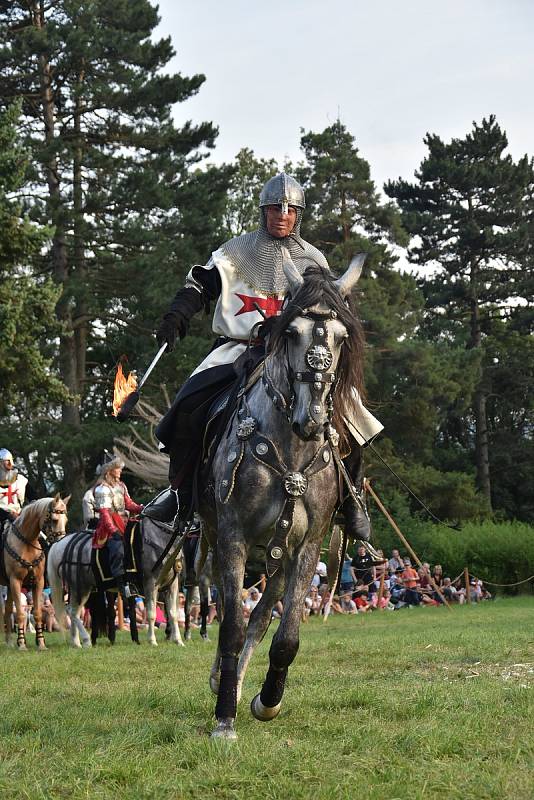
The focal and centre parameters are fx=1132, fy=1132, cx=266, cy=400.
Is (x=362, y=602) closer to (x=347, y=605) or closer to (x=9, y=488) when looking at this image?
(x=347, y=605)

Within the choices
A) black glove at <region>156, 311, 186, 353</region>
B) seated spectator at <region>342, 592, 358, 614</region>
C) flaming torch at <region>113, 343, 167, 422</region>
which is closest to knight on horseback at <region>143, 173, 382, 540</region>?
black glove at <region>156, 311, 186, 353</region>

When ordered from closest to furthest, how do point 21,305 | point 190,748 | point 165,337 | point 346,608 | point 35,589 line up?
1. point 190,748
2. point 165,337
3. point 35,589
4. point 21,305
5. point 346,608

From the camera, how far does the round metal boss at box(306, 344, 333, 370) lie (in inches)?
240

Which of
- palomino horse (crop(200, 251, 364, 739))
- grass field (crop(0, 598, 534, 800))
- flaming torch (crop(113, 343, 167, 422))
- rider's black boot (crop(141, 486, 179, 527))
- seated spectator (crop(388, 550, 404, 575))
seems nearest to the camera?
grass field (crop(0, 598, 534, 800))

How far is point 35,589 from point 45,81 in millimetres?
22932

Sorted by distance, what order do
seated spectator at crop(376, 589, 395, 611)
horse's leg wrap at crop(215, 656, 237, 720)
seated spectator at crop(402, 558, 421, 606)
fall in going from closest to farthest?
horse's leg wrap at crop(215, 656, 237, 720)
seated spectator at crop(376, 589, 395, 611)
seated spectator at crop(402, 558, 421, 606)

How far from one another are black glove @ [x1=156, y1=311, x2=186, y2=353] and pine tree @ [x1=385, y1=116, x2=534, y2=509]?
154ft

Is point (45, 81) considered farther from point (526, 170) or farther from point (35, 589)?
point (526, 170)

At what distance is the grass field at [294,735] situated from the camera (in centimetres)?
475

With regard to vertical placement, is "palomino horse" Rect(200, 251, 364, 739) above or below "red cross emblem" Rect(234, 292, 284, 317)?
below

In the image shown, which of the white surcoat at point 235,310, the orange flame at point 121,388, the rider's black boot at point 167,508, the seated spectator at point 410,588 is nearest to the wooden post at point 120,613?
the seated spectator at point 410,588

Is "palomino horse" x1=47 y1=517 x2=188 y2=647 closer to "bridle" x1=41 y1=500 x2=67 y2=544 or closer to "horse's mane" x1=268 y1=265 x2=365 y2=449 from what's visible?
"bridle" x1=41 y1=500 x2=67 y2=544

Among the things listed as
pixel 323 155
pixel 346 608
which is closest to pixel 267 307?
pixel 346 608

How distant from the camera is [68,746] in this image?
230 inches
